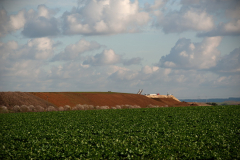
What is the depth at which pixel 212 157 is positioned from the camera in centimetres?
1705

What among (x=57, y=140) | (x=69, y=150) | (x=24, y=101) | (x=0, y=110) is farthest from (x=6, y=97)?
(x=69, y=150)

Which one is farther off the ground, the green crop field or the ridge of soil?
the ridge of soil

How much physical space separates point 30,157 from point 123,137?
29.0 ft

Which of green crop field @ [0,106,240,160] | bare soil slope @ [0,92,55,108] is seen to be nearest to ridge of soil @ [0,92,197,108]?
bare soil slope @ [0,92,55,108]

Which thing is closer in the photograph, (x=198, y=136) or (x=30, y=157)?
(x=30, y=157)

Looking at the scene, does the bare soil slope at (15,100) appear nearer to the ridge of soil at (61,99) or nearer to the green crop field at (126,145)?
the ridge of soil at (61,99)

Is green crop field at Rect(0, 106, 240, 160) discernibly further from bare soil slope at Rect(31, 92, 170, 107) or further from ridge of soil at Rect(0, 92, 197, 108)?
bare soil slope at Rect(31, 92, 170, 107)

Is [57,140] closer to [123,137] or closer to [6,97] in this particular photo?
[123,137]

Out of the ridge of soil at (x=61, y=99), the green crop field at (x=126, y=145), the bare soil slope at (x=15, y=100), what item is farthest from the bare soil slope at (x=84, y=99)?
the green crop field at (x=126, y=145)

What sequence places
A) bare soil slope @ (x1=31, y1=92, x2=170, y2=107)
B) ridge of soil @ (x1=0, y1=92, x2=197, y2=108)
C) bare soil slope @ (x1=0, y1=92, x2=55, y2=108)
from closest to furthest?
bare soil slope @ (x1=0, y1=92, x2=55, y2=108), ridge of soil @ (x1=0, y1=92, x2=197, y2=108), bare soil slope @ (x1=31, y1=92, x2=170, y2=107)

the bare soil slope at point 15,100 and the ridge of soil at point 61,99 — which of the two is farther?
the ridge of soil at point 61,99

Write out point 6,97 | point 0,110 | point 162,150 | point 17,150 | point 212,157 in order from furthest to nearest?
1. point 6,97
2. point 0,110
3. point 17,150
4. point 162,150
5. point 212,157

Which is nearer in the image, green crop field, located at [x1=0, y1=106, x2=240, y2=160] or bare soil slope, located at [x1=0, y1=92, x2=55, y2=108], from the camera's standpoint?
green crop field, located at [x1=0, y1=106, x2=240, y2=160]

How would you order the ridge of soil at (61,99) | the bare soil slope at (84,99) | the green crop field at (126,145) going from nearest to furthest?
1. the green crop field at (126,145)
2. the ridge of soil at (61,99)
3. the bare soil slope at (84,99)
